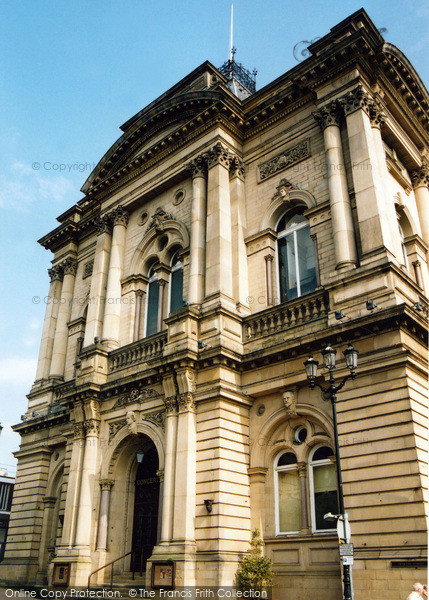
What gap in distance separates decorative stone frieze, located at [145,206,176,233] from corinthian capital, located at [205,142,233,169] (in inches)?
121

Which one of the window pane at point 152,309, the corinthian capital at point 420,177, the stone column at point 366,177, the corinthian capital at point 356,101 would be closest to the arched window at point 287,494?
the stone column at point 366,177

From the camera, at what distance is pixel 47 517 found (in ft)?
81.2

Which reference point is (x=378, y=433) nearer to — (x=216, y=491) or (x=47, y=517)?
(x=216, y=491)

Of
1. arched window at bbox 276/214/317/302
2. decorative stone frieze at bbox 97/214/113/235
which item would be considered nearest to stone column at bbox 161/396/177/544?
arched window at bbox 276/214/317/302

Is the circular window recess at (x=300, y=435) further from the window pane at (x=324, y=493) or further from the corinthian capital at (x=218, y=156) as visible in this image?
the corinthian capital at (x=218, y=156)

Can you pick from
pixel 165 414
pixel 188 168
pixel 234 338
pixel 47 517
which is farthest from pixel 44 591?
pixel 188 168

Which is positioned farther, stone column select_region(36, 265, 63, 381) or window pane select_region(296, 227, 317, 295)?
stone column select_region(36, 265, 63, 381)

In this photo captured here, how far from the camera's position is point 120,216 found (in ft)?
84.0

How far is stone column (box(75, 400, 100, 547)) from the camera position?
63.9ft

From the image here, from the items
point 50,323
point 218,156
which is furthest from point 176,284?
point 50,323

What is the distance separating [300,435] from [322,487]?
167 cm

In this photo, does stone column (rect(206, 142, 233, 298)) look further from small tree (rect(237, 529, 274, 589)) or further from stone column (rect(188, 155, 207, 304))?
small tree (rect(237, 529, 274, 589))

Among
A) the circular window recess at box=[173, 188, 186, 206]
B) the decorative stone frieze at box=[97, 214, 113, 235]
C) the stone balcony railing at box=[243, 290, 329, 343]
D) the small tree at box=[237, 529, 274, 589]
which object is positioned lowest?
the small tree at box=[237, 529, 274, 589]

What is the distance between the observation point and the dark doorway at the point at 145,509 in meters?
19.3
